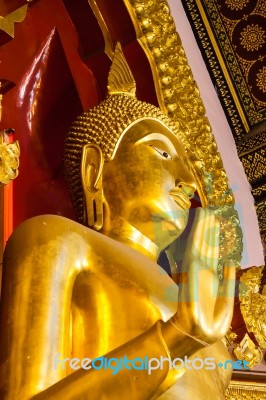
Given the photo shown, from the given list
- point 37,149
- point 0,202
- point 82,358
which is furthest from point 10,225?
point 82,358

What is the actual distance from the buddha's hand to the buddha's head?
0.96 feet

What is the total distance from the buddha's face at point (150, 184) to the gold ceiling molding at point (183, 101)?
0.72 ft

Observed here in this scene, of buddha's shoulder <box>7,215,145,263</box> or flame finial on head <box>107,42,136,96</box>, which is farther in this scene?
flame finial on head <box>107,42,136,96</box>

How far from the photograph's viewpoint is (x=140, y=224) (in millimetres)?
1335

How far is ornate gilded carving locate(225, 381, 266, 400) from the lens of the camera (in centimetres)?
154

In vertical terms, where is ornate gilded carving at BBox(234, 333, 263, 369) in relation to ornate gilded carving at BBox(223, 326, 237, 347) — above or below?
below

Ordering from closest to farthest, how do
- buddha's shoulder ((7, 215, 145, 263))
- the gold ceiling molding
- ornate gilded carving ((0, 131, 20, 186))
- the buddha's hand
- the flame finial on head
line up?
the buddha's hand, buddha's shoulder ((7, 215, 145, 263)), ornate gilded carving ((0, 131, 20, 186)), the flame finial on head, the gold ceiling molding

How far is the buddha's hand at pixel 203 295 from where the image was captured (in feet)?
2.89

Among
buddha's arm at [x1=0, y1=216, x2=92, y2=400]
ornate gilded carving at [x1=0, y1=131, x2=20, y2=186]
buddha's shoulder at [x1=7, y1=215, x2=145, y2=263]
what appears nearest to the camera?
buddha's arm at [x1=0, y1=216, x2=92, y2=400]

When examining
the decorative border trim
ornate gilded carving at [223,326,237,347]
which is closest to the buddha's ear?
ornate gilded carving at [223,326,237,347]

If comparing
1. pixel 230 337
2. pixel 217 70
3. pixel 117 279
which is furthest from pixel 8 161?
pixel 217 70

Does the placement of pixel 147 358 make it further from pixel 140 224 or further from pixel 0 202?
pixel 0 202

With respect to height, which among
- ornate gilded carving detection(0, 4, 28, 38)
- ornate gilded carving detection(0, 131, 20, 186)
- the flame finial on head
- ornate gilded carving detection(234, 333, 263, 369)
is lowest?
ornate gilded carving detection(234, 333, 263, 369)

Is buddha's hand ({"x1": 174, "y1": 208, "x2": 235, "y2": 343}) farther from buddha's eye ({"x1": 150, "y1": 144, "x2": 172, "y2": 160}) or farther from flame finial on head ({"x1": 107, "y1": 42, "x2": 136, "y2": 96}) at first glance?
flame finial on head ({"x1": 107, "y1": 42, "x2": 136, "y2": 96})
